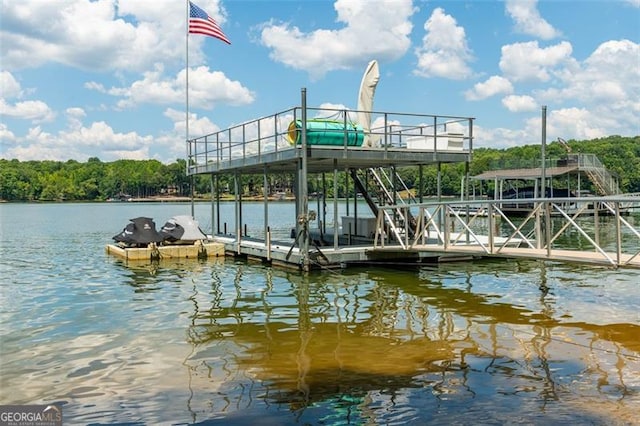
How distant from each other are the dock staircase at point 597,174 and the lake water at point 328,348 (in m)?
35.8

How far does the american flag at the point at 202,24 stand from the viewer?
81.8ft

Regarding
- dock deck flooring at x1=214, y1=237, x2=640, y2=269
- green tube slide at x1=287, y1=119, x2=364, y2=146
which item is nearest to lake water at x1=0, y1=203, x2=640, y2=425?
dock deck flooring at x1=214, y1=237, x2=640, y2=269

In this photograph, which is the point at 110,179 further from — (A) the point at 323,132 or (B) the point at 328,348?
(B) the point at 328,348

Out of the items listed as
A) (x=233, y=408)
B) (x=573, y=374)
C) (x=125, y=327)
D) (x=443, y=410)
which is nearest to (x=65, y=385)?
(x=233, y=408)

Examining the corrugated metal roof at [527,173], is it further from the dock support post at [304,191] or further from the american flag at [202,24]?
the dock support post at [304,191]

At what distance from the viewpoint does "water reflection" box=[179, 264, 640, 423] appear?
7242 mm

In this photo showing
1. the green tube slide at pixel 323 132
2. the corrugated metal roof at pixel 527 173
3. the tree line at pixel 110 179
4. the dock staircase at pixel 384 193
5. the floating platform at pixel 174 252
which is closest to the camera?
the green tube slide at pixel 323 132

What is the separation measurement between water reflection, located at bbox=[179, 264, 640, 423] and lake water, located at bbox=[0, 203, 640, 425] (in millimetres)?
36

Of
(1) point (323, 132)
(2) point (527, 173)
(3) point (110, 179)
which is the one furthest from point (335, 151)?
(3) point (110, 179)

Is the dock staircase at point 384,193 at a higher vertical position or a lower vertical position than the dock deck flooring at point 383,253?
higher

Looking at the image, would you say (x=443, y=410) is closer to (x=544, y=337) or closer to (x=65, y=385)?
(x=544, y=337)

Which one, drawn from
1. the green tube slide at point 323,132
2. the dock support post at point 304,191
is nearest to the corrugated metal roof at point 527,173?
the green tube slide at point 323,132

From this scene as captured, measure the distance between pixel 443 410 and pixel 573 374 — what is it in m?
2.48

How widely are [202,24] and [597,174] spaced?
39692 millimetres
